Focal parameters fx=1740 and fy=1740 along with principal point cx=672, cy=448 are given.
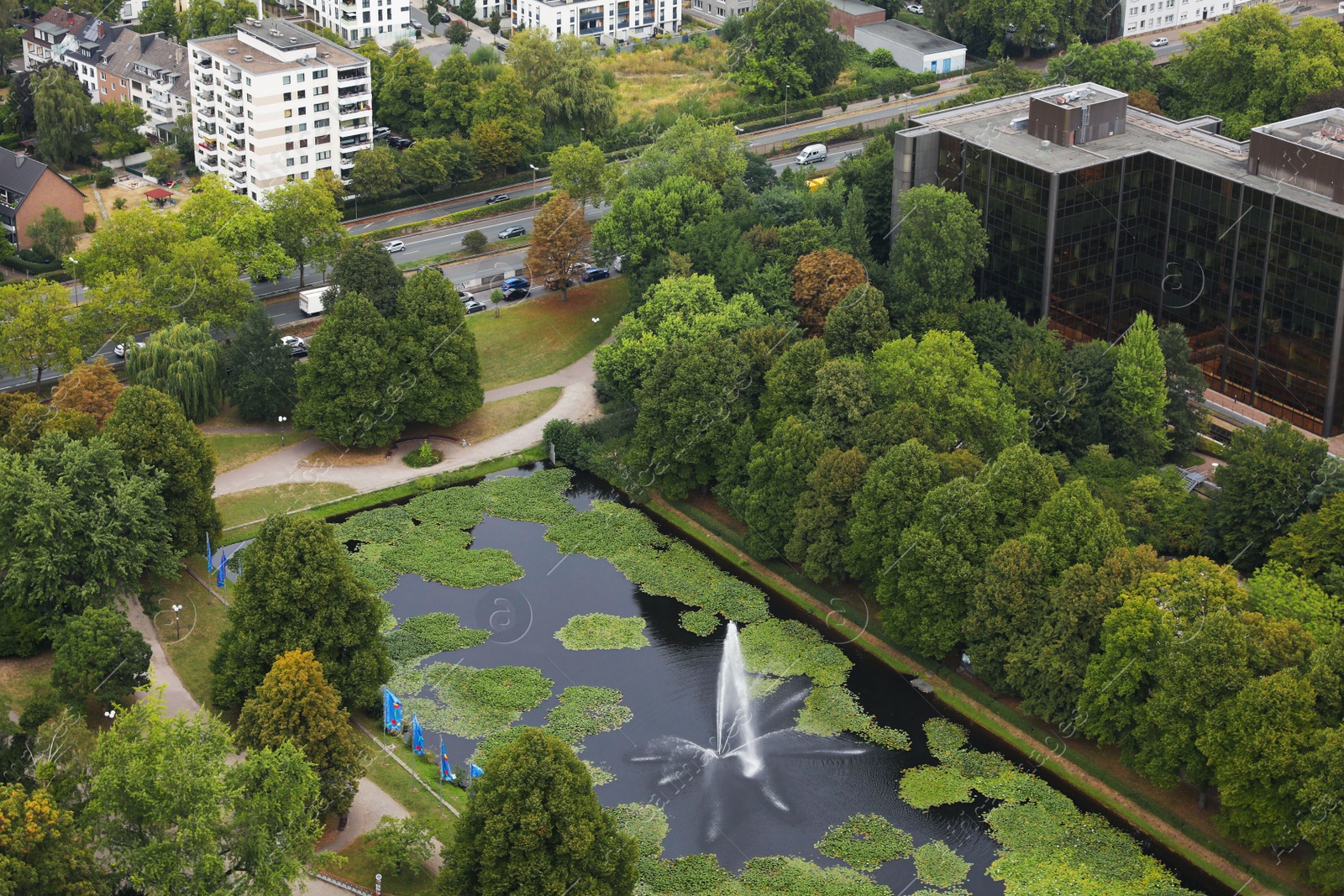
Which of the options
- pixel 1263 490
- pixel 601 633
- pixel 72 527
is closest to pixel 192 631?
pixel 72 527

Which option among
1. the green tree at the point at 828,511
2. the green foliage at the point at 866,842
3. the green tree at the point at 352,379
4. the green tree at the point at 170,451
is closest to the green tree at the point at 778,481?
the green tree at the point at 828,511

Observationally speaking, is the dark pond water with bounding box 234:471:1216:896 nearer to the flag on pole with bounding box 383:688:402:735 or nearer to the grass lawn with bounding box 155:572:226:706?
the flag on pole with bounding box 383:688:402:735

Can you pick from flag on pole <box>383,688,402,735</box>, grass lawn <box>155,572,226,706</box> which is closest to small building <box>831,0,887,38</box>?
grass lawn <box>155,572,226,706</box>

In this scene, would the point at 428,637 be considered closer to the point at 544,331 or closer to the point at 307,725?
the point at 307,725

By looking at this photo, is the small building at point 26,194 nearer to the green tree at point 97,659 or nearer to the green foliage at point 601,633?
the green tree at point 97,659

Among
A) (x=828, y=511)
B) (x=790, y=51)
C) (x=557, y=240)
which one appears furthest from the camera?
(x=790, y=51)
